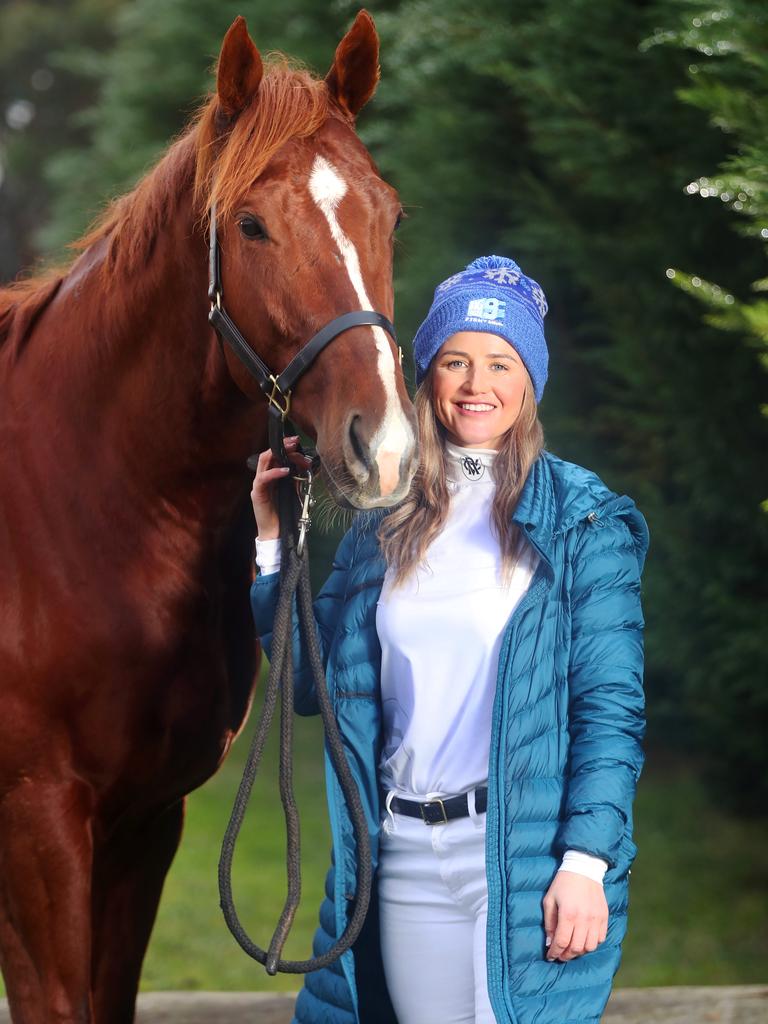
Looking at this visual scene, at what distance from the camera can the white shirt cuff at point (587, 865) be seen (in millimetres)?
1902

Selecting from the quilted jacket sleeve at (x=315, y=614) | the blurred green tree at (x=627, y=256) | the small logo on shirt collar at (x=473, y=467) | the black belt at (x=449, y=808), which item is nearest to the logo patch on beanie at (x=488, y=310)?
the small logo on shirt collar at (x=473, y=467)

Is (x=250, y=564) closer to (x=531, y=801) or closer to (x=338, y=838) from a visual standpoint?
(x=338, y=838)

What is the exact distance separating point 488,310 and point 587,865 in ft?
3.05

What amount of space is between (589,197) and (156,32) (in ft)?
13.8

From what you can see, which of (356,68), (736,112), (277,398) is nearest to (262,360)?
(277,398)

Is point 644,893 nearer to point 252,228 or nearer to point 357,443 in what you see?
point 357,443

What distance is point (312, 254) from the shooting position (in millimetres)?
2055

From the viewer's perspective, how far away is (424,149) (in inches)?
243

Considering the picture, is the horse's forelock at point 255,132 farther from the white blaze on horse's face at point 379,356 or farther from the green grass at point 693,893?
the green grass at point 693,893

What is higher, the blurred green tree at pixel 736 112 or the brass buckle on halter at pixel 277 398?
the blurred green tree at pixel 736 112

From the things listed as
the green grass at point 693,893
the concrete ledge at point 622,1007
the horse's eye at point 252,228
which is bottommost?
the green grass at point 693,893

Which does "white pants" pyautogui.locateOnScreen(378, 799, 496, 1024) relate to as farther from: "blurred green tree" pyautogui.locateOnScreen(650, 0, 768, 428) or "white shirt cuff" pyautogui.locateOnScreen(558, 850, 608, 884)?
"blurred green tree" pyautogui.locateOnScreen(650, 0, 768, 428)

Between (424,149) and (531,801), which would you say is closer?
(531,801)

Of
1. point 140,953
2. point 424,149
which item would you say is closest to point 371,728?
point 140,953
